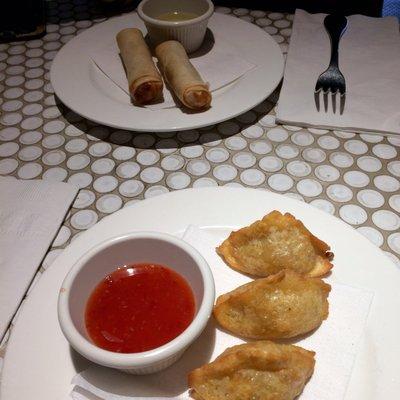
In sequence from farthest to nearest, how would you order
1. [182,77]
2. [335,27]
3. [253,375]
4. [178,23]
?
[335,27] → [178,23] → [182,77] → [253,375]

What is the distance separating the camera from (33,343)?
893mm

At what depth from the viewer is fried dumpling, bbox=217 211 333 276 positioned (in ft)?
3.21

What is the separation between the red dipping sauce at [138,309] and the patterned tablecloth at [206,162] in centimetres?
31

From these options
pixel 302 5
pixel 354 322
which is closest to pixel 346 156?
pixel 354 322

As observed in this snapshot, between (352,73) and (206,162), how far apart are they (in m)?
0.71

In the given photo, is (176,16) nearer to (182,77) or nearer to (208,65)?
(208,65)

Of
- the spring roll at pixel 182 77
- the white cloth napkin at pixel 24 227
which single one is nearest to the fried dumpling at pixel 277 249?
the white cloth napkin at pixel 24 227

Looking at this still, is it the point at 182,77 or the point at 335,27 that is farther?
the point at 335,27

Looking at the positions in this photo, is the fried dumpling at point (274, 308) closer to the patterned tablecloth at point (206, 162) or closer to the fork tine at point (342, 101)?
Result: the patterned tablecloth at point (206, 162)

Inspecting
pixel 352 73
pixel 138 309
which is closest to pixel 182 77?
pixel 352 73

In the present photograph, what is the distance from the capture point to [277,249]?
98cm

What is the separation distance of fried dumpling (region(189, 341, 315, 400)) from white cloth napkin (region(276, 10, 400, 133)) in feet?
3.01

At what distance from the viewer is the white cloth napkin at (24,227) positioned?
1.08 meters

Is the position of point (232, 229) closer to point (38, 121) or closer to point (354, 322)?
point (354, 322)
